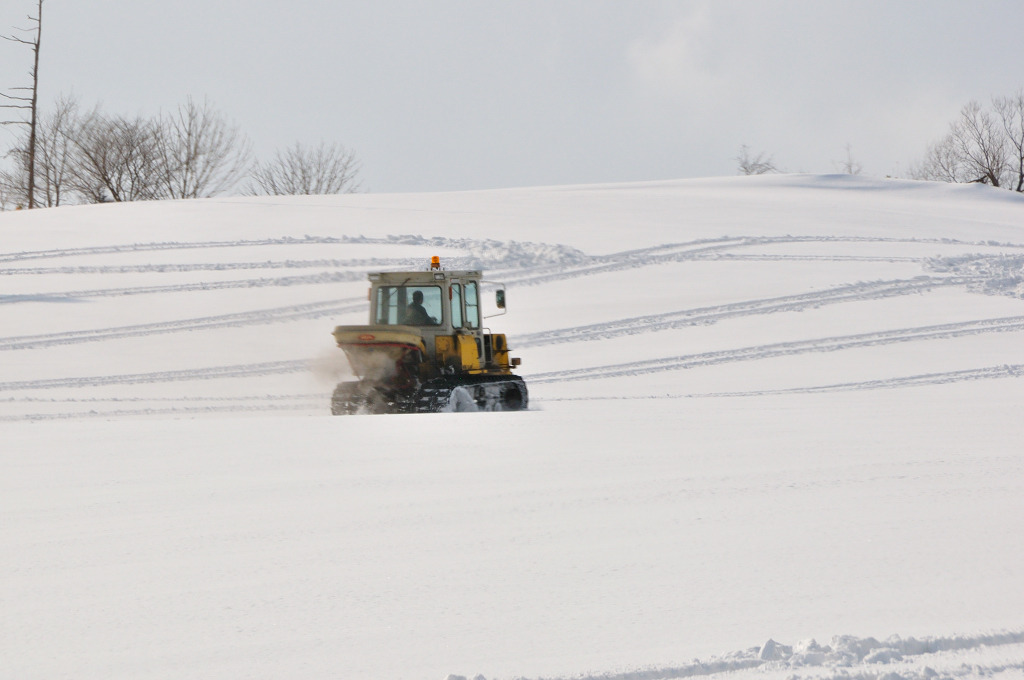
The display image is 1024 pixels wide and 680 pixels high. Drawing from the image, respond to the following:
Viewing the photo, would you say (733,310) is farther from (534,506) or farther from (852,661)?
(852,661)

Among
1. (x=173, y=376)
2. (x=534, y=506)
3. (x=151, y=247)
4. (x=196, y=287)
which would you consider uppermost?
(x=151, y=247)

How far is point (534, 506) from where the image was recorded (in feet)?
17.4

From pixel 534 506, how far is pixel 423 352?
5789 millimetres

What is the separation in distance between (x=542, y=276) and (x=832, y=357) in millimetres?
6798

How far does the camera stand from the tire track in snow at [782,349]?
1562 cm

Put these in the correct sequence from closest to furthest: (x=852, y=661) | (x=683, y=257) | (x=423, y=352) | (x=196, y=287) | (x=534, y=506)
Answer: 1. (x=852, y=661)
2. (x=534, y=506)
3. (x=423, y=352)
4. (x=196, y=287)
5. (x=683, y=257)

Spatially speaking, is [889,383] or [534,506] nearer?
[534,506]

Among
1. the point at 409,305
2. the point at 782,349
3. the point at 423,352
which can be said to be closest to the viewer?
the point at 423,352

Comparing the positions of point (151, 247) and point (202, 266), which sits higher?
point (151, 247)

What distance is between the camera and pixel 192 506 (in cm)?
536

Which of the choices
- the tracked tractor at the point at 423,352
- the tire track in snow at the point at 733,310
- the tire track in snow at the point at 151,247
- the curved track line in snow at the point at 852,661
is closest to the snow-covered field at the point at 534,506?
the curved track line in snow at the point at 852,661

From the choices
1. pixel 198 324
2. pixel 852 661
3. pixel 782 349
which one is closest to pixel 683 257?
pixel 782 349

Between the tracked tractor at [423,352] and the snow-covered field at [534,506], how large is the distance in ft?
3.70

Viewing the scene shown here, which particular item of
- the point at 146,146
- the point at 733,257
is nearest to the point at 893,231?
the point at 733,257
